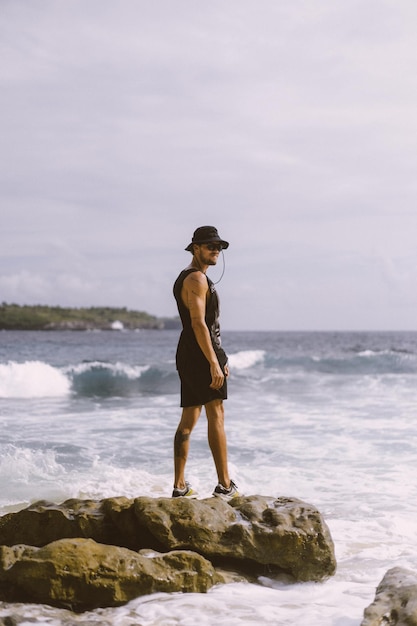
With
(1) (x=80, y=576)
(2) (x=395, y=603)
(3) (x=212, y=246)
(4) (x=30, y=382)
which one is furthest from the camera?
(4) (x=30, y=382)

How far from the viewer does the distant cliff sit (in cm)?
11419

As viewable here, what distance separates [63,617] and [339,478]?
15.2 ft

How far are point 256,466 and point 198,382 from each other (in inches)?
135

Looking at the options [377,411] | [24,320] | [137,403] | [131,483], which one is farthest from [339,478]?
[24,320]

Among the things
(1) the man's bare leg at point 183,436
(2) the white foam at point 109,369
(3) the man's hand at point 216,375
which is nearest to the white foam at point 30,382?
(2) the white foam at point 109,369

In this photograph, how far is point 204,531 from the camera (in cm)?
430

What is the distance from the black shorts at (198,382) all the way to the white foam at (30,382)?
14062mm

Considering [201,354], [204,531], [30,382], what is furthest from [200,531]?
[30,382]

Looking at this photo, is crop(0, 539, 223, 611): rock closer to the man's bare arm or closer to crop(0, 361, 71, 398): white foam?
the man's bare arm

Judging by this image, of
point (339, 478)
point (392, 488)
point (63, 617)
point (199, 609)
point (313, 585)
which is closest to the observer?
point (63, 617)

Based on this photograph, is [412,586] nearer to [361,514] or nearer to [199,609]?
[199,609]

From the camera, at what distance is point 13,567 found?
3.71 metres

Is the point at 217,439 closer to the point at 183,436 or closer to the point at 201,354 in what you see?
the point at 183,436

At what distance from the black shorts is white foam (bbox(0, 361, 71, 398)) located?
14062 mm
